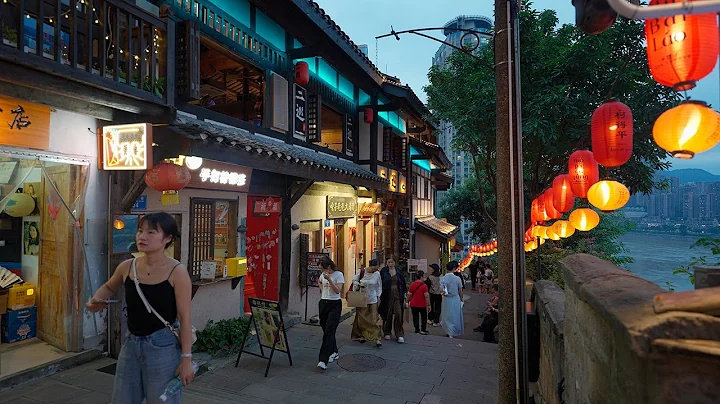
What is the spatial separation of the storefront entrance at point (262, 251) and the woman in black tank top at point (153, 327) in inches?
263

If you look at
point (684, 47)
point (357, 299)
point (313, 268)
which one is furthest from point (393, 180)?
point (684, 47)

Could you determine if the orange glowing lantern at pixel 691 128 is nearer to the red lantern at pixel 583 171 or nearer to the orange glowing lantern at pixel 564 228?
the red lantern at pixel 583 171

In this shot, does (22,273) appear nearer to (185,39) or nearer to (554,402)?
(185,39)

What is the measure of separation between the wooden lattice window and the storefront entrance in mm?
1398

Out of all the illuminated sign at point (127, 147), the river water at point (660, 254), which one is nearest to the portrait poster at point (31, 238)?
the illuminated sign at point (127, 147)

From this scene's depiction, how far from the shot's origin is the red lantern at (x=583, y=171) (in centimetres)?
773

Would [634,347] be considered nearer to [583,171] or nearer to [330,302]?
[330,302]

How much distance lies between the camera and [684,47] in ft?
11.9

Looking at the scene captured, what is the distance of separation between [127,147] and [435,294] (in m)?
9.71

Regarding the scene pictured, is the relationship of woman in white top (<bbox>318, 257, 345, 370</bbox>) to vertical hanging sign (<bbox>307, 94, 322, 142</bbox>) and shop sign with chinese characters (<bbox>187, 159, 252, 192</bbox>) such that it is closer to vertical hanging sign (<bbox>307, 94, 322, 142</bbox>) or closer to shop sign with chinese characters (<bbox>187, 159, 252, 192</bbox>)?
shop sign with chinese characters (<bbox>187, 159, 252, 192</bbox>)

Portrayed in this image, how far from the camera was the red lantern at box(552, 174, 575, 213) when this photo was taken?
9.09 meters

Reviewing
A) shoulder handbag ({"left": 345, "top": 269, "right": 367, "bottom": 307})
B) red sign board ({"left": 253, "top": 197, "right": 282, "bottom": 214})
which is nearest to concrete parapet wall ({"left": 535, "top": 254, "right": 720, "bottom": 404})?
shoulder handbag ({"left": 345, "top": 269, "right": 367, "bottom": 307})

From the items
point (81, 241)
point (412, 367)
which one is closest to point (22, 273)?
point (81, 241)

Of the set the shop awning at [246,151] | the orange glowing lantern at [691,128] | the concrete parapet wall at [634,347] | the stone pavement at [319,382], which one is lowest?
the stone pavement at [319,382]
